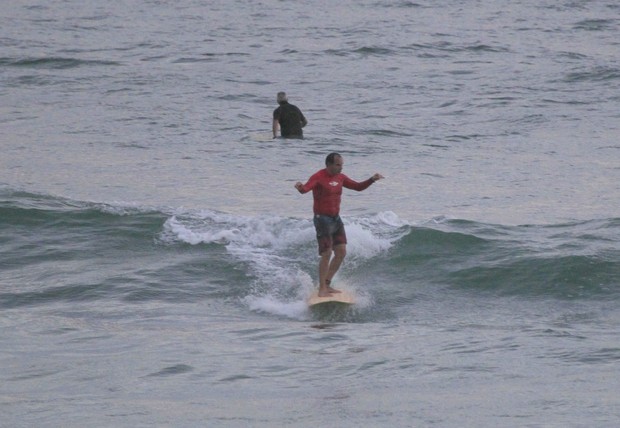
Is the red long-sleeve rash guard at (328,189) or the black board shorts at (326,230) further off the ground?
the red long-sleeve rash guard at (328,189)

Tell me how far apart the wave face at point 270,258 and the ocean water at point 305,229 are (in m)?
0.06

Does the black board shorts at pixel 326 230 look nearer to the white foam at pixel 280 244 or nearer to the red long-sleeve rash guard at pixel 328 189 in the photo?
the red long-sleeve rash guard at pixel 328 189

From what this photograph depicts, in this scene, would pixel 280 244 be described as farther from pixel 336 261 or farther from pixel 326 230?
pixel 326 230

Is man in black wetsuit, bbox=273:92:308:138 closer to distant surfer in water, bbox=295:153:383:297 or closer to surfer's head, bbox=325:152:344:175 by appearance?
distant surfer in water, bbox=295:153:383:297

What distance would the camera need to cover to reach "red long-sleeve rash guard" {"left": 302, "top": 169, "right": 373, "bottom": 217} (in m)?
13.4

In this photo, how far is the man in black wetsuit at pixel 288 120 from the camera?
24281 millimetres

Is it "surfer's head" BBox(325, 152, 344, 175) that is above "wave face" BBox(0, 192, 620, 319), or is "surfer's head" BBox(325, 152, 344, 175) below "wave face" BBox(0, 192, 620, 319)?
above

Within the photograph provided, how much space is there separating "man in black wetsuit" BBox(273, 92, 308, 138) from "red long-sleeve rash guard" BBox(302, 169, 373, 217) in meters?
10.5

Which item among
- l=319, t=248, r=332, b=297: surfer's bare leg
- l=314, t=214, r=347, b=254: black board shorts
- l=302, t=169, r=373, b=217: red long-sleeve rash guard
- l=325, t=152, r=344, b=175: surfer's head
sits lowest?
l=319, t=248, r=332, b=297: surfer's bare leg

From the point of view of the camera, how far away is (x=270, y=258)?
53.9 ft

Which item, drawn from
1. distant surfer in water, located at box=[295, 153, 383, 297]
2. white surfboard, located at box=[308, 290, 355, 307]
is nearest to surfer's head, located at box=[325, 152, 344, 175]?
distant surfer in water, located at box=[295, 153, 383, 297]

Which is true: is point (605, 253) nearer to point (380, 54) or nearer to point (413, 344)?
point (413, 344)

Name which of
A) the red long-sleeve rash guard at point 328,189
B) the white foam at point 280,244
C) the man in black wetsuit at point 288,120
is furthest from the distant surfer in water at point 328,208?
the man in black wetsuit at point 288,120

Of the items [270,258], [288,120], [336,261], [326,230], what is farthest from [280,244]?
[288,120]
